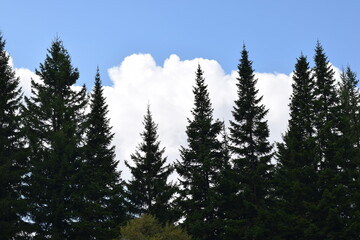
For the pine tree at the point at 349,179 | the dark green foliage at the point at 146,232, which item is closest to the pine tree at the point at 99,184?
the dark green foliage at the point at 146,232

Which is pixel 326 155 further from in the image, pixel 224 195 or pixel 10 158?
pixel 10 158

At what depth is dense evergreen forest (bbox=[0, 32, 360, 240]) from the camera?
99.5 feet

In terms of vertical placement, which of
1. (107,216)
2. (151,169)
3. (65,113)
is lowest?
(107,216)

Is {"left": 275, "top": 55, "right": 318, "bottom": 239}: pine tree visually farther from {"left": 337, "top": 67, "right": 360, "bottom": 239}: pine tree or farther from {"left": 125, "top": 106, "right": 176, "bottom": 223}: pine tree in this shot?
{"left": 125, "top": 106, "right": 176, "bottom": 223}: pine tree

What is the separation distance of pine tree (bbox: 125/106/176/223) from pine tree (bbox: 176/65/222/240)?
1447 millimetres

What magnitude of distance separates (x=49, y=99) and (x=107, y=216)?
33.6ft

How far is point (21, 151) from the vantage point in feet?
97.7

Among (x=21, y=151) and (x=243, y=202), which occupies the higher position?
(x=21, y=151)

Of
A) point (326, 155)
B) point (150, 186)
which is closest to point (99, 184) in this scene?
point (150, 186)

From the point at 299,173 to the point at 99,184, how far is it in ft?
52.5

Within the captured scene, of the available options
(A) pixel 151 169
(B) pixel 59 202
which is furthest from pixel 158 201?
(B) pixel 59 202

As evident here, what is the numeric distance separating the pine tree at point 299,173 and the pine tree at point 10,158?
19.0 metres

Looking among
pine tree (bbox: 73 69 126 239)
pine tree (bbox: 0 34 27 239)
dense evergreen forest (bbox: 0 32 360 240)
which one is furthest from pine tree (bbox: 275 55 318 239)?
pine tree (bbox: 0 34 27 239)

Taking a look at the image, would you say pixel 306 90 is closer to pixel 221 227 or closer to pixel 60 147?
pixel 221 227
